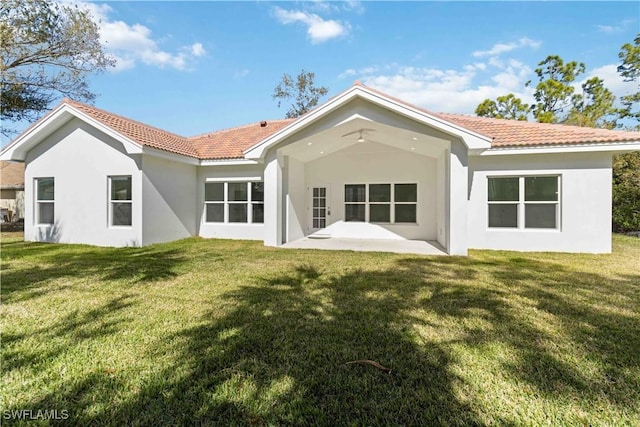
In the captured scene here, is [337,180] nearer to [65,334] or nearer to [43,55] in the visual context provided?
[65,334]

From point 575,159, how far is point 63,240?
1913 cm

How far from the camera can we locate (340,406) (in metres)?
2.64

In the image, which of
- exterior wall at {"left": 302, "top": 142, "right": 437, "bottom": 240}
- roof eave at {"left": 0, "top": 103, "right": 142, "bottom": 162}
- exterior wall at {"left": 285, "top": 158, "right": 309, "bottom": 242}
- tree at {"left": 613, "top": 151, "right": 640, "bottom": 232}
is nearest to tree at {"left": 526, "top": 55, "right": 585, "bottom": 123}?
tree at {"left": 613, "top": 151, "right": 640, "bottom": 232}

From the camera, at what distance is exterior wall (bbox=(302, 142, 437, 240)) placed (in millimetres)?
13625

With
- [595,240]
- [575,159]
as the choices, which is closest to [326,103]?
[575,159]

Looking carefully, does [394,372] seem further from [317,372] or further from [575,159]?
[575,159]

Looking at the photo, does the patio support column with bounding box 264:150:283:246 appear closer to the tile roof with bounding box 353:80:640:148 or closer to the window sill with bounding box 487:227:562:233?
the tile roof with bounding box 353:80:640:148

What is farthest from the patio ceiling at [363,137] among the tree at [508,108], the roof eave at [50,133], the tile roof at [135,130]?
the tree at [508,108]

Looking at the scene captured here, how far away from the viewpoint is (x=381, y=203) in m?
14.4

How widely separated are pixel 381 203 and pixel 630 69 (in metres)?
28.8

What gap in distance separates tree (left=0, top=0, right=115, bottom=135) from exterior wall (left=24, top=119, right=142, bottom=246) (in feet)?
18.6

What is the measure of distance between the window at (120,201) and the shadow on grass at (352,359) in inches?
322

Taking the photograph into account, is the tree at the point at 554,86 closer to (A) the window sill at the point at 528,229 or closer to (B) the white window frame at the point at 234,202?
(A) the window sill at the point at 528,229

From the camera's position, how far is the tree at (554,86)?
3062 cm
